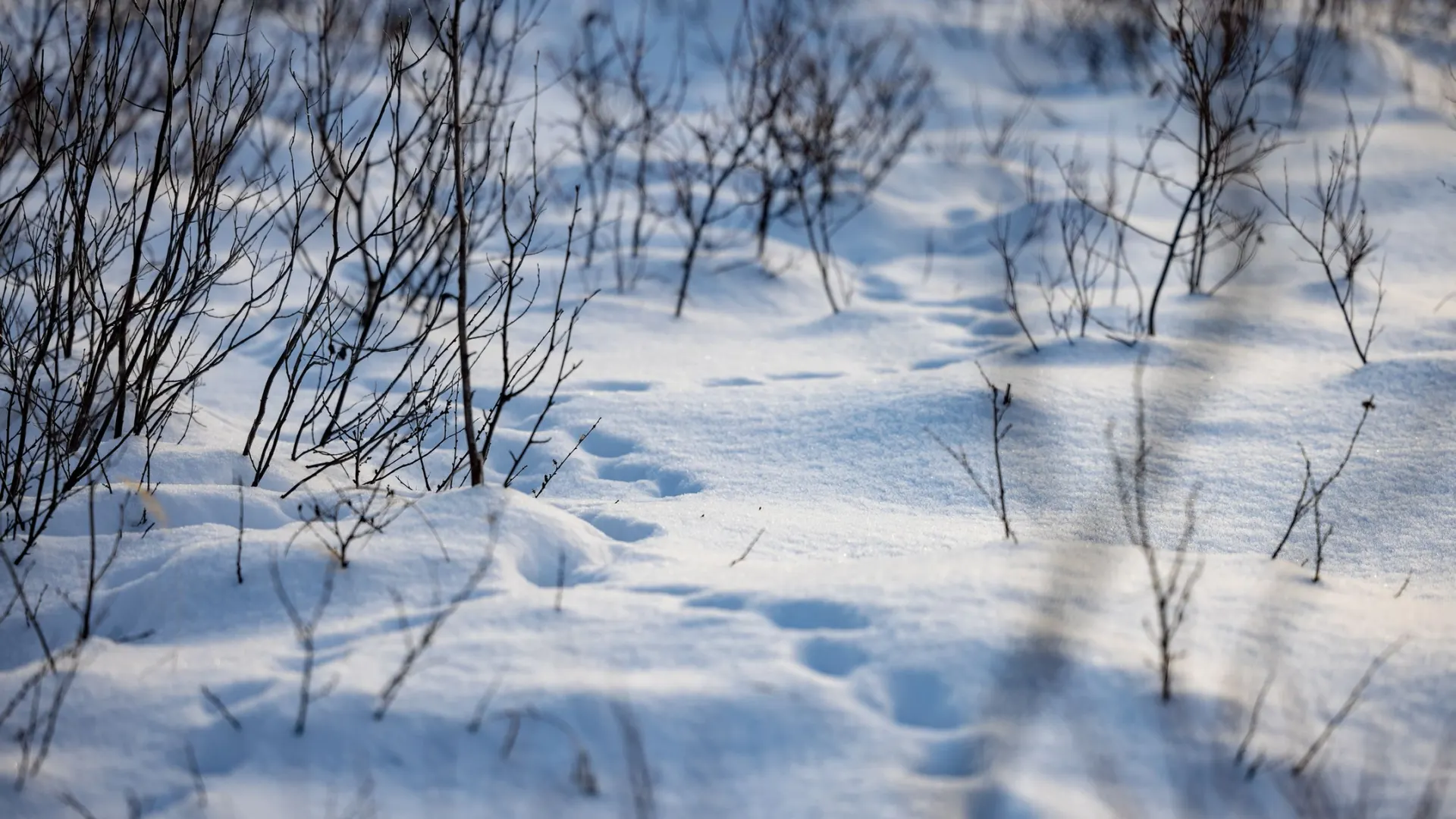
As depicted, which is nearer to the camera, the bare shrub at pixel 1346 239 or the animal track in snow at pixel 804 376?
the bare shrub at pixel 1346 239

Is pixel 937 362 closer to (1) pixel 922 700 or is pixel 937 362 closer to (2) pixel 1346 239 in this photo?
(2) pixel 1346 239

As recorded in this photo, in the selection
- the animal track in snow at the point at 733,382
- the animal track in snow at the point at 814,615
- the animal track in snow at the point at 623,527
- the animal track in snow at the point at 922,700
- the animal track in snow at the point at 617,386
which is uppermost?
the animal track in snow at the point at 814,615

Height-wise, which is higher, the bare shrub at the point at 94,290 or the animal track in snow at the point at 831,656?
the bare shrub at the point at 94,290

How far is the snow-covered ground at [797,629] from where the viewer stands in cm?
158

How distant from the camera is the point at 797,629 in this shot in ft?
6.29

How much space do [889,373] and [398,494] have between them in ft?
7.62

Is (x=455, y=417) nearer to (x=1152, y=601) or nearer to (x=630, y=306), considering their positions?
(x=630, y=306)

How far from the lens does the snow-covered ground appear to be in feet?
5.17

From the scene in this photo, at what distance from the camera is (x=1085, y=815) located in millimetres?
1496

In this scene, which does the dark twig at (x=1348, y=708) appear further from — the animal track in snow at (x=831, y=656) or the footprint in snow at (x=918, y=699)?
the animal track in snow at (x=831, y=656)

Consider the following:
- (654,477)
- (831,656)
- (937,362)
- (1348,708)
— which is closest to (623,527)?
(654,477)

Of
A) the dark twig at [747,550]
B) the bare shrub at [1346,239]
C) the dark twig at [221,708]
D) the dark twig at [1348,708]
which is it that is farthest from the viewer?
the bare shrub at [1346,239]

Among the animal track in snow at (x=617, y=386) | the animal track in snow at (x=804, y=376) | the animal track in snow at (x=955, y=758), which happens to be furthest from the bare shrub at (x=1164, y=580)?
the animal track in snow at (x=617, y=386)

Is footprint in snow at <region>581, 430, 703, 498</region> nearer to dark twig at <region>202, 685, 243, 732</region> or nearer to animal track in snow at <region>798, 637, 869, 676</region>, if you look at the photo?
animal track in snow at <region>798, 637, 869, 676</region>
